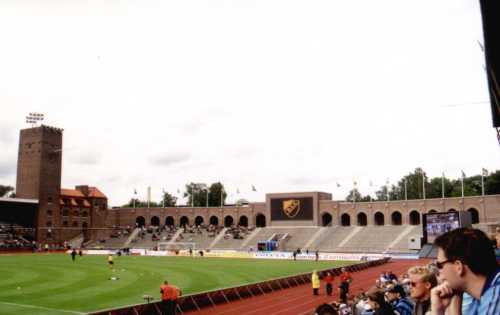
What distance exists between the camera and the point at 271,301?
2439cm

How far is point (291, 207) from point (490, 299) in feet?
280

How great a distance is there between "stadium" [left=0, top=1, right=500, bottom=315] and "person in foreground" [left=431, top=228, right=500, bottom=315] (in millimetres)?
16523

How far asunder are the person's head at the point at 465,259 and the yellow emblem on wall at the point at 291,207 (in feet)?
278

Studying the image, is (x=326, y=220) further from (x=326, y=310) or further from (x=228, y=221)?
(x=326, y=310)

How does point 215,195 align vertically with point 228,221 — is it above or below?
above

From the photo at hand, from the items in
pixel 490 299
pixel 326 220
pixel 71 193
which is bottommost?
pixel 326 220

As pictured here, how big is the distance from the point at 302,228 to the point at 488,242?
83.1m

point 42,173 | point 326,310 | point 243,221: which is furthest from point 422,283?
point 243,221

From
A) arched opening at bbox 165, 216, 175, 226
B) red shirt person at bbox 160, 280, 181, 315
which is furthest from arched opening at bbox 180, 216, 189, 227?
red shirt person at bbox 160, 280, 181, 315

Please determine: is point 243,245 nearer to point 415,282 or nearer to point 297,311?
point 297,311

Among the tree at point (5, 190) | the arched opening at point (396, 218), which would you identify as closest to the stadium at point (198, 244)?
the arched opening at point (396, 218)

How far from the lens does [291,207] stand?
286 ft

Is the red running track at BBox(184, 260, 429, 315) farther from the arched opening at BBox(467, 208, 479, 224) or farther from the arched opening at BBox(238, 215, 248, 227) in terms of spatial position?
the arched opening at BBox(238, 215, 248, 227)

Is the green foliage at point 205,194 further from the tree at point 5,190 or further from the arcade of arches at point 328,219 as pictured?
the tree at point 5,190
